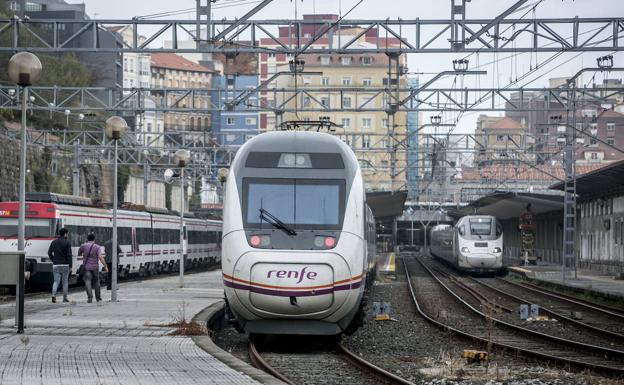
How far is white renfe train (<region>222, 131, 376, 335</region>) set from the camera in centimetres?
1603

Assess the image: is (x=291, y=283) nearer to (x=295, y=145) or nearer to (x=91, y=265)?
(x=295, y=145)

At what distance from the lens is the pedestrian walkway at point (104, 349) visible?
11766 mm

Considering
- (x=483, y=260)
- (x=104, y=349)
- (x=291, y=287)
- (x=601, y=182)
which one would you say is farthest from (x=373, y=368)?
(x=483, y=260)

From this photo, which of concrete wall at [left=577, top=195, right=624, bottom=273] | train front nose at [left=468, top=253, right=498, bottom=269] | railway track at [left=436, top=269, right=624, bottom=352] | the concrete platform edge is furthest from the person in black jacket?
train front nose at [left=468, top=253, right=498, bottom=269]

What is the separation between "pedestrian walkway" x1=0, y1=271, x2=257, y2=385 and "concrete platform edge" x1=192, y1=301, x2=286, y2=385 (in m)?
0.12

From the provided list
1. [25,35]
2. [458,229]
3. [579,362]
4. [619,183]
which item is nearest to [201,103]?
[25,35]

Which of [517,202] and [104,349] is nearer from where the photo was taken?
[104,349]

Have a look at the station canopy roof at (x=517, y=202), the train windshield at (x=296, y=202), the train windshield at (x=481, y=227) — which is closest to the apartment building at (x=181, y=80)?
the station canopy roof at (x=517, y=202)

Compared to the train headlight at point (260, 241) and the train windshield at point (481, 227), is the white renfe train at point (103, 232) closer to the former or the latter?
the train windshield at point (481, 227)

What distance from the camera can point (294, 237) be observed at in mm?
16375

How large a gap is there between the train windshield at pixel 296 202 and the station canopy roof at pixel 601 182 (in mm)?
22848

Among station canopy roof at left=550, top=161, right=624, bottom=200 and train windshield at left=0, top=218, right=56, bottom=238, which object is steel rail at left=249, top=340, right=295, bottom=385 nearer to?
train windshield at left=0, top=218, right=56, bottom=238

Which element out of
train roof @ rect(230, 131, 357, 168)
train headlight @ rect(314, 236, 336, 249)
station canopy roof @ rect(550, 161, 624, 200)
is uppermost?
station canopy roof @ rect(550, 161, 624, 200)

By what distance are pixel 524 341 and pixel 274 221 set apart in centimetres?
562
